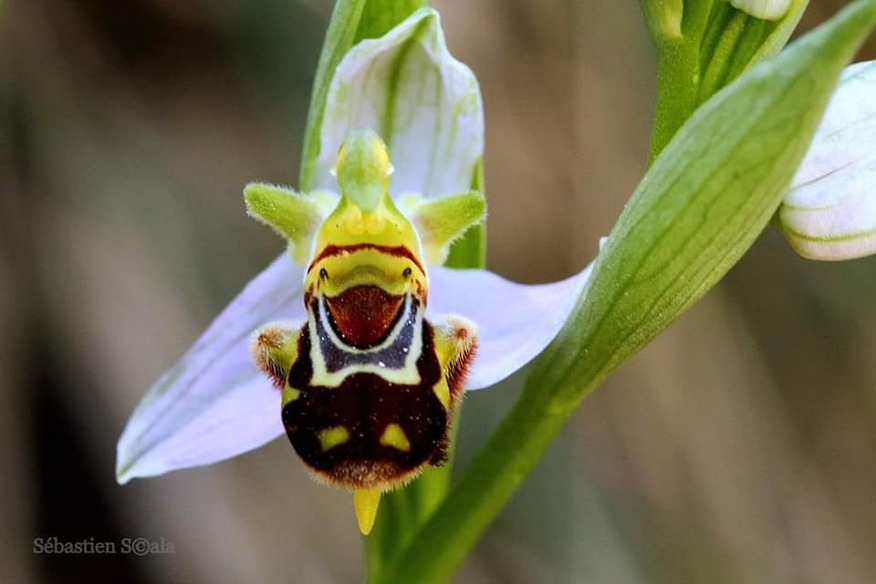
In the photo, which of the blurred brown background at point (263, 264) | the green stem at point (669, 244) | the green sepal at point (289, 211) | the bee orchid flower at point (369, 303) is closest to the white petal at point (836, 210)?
the green stem at point (669, 244)

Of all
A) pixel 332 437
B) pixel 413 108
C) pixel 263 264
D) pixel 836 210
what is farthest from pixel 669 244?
pixel 263 264

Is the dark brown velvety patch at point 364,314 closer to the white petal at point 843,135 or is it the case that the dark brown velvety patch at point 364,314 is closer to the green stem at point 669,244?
the green stem at point 669,244

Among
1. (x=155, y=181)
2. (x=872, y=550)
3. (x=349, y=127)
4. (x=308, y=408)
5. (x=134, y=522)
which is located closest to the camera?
(x=308, y=408)

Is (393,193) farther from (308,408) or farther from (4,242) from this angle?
(4,242)

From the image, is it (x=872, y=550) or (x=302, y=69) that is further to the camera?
(x=872, y=550)

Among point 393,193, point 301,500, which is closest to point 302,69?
point 301,500

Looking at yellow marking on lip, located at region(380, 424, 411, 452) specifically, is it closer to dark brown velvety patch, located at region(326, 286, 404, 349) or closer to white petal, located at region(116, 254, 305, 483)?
dark brown velvety patch, located at region(326, 286, 404, 349)

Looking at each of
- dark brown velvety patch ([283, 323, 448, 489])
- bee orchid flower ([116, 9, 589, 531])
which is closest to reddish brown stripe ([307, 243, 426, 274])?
bee orchid flower ([116, 9, 589, 531])
